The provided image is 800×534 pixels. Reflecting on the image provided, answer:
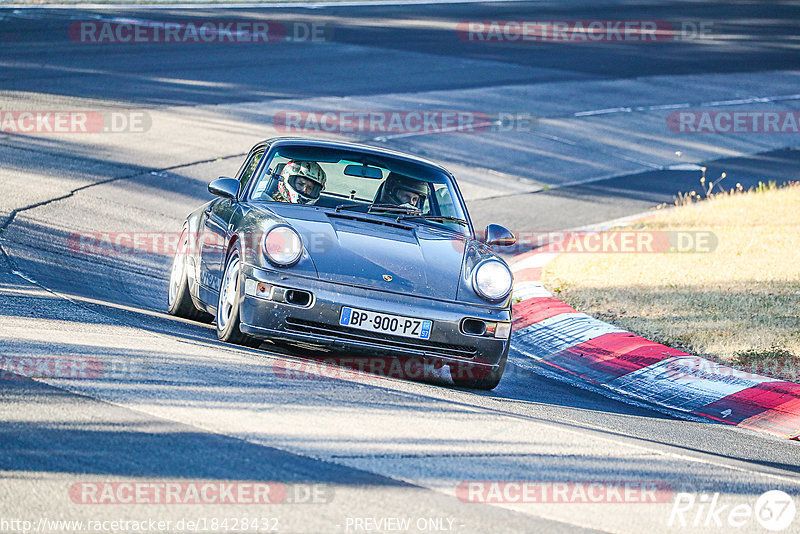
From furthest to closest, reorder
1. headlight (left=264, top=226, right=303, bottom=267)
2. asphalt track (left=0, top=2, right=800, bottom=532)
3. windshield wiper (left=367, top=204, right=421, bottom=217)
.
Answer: windshield wiper (left=367, top=204, right=421, bottom=217)
headlight (left=264, top=226, right=303, bottom=267)
asphalt track (left=0, top=2, right=800, bottom=532)

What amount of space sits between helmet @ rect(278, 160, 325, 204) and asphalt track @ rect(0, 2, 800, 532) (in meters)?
1.17

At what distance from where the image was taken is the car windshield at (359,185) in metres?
7.64

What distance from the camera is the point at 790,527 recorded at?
457 centimetres

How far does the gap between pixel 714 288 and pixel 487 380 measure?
4.23 metres

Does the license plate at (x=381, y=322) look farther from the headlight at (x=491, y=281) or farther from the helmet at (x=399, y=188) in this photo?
the helmet at (x=399, y=188)

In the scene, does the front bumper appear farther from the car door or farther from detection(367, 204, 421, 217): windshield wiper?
detection(367, 204, 421, 217): windshield wiper

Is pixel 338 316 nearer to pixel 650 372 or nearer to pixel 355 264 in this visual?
pixel 355 264

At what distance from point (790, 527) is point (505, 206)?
10177 mm

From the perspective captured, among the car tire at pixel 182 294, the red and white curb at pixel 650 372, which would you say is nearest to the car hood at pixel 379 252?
the car tire at pixel 182 294

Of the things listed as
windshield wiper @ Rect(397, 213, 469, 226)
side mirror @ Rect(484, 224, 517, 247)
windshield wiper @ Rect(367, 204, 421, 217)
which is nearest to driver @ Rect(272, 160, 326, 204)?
windshield wiper @ Rect(367, 204, 421, 217)

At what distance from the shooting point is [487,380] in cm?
686

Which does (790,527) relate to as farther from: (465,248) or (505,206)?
(505,206)

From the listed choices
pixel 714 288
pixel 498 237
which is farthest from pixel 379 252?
pixel 714 288

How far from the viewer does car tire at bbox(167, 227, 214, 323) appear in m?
8.18
